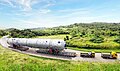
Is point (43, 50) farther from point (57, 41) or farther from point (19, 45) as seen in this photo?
point (19, 45)

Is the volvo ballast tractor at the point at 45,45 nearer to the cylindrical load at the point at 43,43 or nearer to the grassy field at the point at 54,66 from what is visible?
the cylindrical load at the point at 43,43

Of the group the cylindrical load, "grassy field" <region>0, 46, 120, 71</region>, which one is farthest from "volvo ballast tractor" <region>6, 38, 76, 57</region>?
"grassy field" <region>0, 46, 120, 71</region>

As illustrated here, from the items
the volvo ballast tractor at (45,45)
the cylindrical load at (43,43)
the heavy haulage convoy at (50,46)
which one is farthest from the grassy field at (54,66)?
the cylindrical load at (43,43)

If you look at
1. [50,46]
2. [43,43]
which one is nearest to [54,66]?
[50,46]

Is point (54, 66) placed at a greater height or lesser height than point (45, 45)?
lesser

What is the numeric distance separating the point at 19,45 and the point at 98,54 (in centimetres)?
2502

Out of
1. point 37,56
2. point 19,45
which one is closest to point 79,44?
point 37,56

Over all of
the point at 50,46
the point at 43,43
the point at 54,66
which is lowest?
the point at 54,66

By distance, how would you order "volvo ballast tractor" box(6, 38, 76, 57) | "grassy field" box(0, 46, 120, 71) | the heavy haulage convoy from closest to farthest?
"grassy field" box(0, 46, 120, 71) < the heavy haulage convoy < "volvo ballast tractor" box(6, 38, 76, 57)

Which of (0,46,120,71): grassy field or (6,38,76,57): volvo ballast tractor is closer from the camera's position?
(0,46,120,71): grassy field

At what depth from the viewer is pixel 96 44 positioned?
47.9m

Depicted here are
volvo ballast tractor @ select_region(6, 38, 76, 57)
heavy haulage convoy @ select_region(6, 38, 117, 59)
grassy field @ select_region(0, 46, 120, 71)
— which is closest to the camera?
grassy field @ select_region(0, 46, 120, 71)

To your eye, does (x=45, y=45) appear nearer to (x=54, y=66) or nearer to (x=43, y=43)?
(x=43, y=43)

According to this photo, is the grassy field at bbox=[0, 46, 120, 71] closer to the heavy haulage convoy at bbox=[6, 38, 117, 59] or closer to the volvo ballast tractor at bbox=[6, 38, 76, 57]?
the heavy haulage convoy at bbox=[6, 38, 117, 59]
